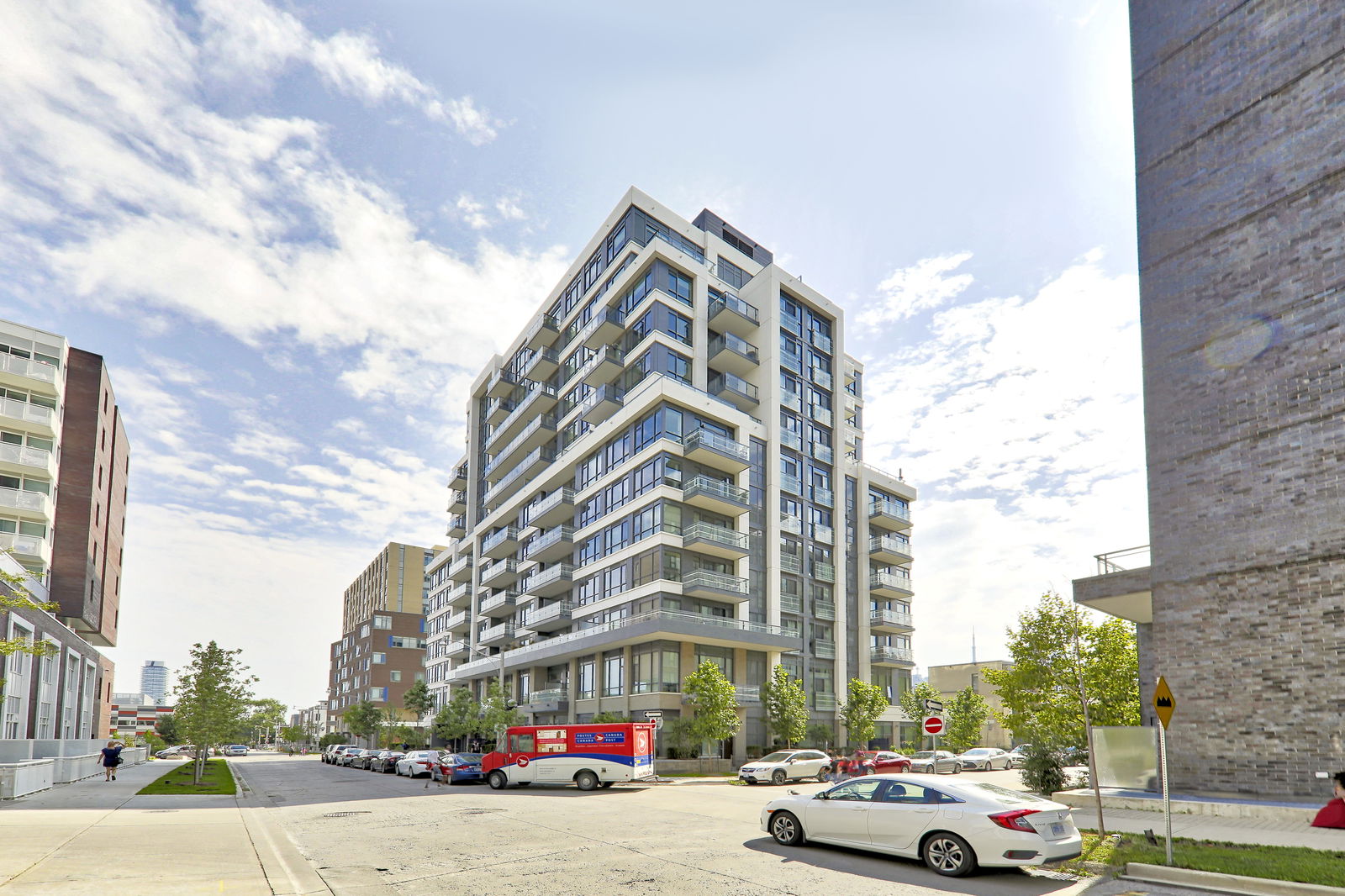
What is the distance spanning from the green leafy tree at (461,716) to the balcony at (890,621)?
28.3 meters

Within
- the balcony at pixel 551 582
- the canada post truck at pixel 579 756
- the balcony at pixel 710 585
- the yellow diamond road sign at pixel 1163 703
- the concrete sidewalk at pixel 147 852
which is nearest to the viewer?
the concrete sidewalk at pixel 147 852

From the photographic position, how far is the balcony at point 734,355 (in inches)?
2111

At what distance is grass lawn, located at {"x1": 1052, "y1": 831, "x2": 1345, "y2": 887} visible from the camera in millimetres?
11094

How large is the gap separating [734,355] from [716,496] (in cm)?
1025

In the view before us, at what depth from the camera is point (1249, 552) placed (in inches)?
760

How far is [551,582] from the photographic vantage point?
57.6 m

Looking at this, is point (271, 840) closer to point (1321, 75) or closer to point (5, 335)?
point (1321, 75)

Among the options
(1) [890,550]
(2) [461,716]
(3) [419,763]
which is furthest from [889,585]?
(3) [419,763]

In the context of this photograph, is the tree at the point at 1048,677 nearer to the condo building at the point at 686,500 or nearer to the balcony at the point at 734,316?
the condo building at the point at 686,500

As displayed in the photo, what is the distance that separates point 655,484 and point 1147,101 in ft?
97.9

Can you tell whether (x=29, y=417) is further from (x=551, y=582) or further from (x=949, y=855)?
(x=949, y=855)

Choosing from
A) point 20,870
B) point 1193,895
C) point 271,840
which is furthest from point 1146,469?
point 20,870

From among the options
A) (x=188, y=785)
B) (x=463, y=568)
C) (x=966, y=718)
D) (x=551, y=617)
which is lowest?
(x=966, y=718)

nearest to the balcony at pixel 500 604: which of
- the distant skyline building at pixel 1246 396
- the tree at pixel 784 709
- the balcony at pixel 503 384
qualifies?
the balcony at pixel 503 384
